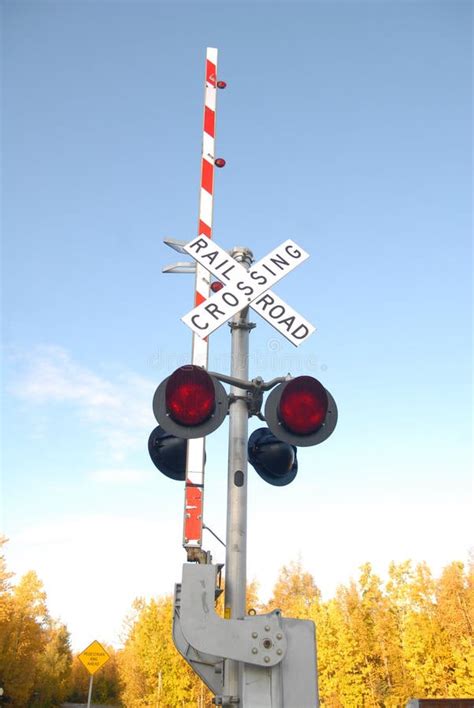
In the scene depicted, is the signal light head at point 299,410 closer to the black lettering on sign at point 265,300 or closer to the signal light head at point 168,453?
the black lettering on sign at point 265,300

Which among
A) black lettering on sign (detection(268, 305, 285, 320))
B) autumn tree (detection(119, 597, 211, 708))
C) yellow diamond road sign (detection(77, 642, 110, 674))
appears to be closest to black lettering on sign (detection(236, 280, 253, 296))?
black lettering on sign (detection(268, 305, 285, 320))

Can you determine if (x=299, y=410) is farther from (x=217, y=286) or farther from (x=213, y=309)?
(x=217, y=286)

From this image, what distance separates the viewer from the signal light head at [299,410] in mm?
3119

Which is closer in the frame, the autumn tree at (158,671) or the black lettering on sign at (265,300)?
the black lettering on sign at (265,300)

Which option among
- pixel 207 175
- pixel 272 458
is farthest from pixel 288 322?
pixel 207 175

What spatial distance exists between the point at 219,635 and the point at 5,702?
5217 centimetres

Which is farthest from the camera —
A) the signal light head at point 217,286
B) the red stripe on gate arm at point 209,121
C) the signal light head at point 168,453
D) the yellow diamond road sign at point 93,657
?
the yellow diamond road sign at point 93,657

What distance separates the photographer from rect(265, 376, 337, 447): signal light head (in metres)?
3.12

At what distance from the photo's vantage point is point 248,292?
3424mm

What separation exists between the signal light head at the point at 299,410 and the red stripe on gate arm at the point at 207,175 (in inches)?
71.2

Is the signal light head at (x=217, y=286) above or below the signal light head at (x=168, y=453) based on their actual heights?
above

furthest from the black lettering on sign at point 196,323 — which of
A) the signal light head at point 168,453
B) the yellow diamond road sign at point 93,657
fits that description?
the yellow diamond road sign at point 93,657

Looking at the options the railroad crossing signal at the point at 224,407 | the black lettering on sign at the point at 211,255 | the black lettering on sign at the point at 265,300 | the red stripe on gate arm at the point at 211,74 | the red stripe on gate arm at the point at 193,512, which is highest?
the red stripe on gate arm at the point at 211,74

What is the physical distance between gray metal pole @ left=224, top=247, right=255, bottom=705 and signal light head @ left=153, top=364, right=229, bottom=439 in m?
0.33
